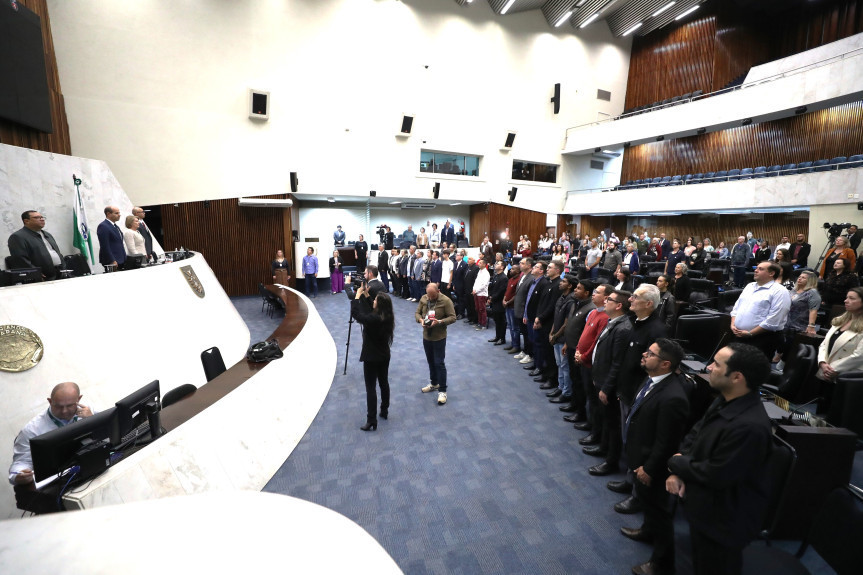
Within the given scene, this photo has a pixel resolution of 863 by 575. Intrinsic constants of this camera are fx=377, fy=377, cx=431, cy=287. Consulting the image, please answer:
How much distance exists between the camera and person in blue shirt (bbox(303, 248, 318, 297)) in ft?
40.9

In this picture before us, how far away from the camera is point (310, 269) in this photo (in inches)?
492

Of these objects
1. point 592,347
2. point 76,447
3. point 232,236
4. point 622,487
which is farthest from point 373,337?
point 232,236

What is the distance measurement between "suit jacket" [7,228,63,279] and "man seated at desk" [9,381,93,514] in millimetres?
2702

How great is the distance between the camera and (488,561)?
2.37 m

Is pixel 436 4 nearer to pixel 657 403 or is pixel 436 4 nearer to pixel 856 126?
pixel 856 126

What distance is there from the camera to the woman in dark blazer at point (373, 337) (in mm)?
3871

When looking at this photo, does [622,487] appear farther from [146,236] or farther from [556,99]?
[556,99]

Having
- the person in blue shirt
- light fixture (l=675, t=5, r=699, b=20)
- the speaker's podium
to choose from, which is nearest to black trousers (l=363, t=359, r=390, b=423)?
the speaker's podium

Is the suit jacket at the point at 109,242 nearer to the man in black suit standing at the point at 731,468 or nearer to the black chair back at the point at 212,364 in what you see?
the black chair back at the point at 212,364

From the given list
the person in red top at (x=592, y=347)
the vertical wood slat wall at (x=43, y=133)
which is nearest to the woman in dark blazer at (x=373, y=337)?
the person in red top at (x=592, y=347)


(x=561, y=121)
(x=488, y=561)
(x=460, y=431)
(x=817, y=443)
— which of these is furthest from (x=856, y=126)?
(x=488, y=561)

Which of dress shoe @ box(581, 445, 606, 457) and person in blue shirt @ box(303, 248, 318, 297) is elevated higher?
person in blue shirt @ box(303, 248, 318, 297)

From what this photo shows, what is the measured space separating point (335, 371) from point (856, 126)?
57.9ft

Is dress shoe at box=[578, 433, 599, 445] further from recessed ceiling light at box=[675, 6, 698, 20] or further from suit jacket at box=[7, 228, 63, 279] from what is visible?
recessed ceiling light at box=[675, 6, 698, 20]
